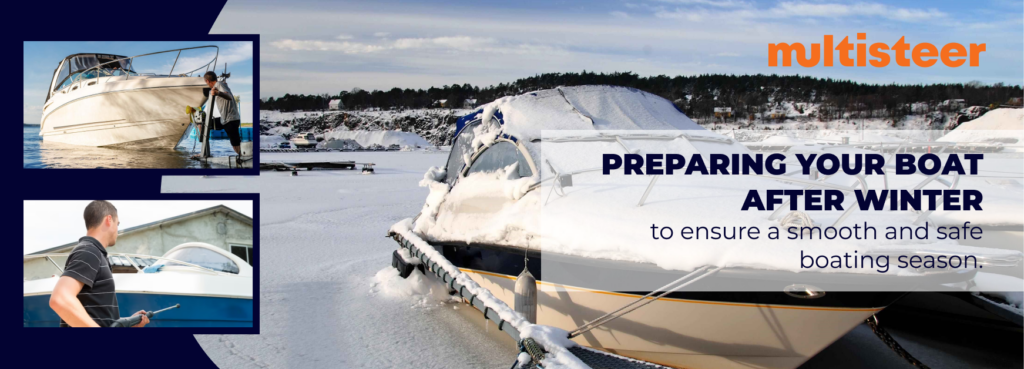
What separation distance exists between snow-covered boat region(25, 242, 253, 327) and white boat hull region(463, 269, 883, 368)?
1.74 m

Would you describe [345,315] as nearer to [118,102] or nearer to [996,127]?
[118,102]

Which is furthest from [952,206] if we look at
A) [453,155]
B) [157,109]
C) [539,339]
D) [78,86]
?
[78,86]

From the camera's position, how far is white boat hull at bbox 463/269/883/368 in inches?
118

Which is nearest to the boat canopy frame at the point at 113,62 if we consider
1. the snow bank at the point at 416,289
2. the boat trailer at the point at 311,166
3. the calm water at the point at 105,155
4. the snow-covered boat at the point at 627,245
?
the calm water at the point at 105,155

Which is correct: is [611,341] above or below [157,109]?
below

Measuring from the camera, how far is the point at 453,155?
5973 millimetres

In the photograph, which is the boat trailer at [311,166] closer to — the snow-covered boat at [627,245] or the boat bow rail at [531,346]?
the snow-covered boat at [627,245]

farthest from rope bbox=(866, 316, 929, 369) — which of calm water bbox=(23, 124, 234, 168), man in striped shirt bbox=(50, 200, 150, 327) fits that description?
man in striped shirt bbox=(50, 200, 150, 327)

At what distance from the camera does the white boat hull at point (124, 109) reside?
3.53 m

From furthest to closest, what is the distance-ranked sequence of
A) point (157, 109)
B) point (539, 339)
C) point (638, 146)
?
point (638, 146)
point (157, 109)
point (539, 339)

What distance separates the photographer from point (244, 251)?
10.5 feet

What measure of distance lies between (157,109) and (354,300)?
2285 millimetres

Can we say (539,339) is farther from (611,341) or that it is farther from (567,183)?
(567,183)

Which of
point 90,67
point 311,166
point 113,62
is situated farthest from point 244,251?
Answer: point 311,166
